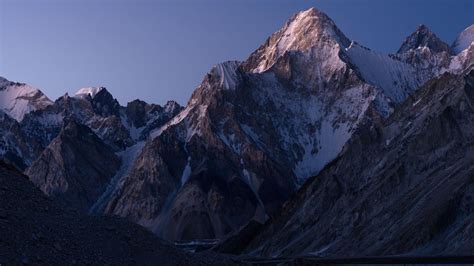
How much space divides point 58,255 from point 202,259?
12.1 metres

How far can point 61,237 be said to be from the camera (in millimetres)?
36969

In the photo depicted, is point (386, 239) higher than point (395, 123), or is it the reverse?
point (395, 123)

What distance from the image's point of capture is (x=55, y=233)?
3697 cm

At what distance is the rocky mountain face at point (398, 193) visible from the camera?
267 ft

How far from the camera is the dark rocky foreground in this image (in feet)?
112

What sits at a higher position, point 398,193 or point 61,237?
point 61,237

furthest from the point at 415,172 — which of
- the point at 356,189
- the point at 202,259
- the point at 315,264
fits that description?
the point at 202,259

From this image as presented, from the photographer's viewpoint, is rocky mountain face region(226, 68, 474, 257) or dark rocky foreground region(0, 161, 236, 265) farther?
rocky mountain face region(226, 68, 474, 257)

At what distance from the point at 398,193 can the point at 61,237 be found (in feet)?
269

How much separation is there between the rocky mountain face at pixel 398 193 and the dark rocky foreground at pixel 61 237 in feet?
106

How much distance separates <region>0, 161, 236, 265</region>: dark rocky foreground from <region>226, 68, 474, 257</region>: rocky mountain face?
3224cm

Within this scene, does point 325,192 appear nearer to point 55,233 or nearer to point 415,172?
point 415,172

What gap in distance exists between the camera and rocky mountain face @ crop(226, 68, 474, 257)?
81250mm

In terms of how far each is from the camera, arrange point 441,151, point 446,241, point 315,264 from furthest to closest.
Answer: point 441,151 → point 446,241 → point 315,264
